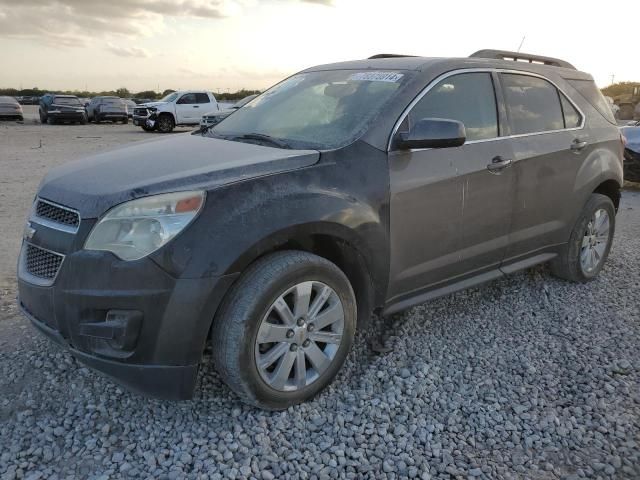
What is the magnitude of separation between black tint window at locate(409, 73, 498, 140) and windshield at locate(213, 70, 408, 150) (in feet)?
0.72

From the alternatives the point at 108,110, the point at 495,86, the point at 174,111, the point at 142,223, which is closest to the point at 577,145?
the point at 495,86

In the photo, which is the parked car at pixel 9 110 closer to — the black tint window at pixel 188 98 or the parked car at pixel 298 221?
the black tint window at pixel 188 98

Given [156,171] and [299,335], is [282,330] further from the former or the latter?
[156,171]

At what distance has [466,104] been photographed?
3.82 metres

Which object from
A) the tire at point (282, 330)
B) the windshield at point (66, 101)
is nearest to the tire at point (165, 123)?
the windshield at point (66, 101)

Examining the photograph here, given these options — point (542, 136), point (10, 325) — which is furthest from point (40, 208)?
point (542, 136)

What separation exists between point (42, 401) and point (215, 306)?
47.2 inches

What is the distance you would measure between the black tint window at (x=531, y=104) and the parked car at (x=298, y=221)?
17 millimetres

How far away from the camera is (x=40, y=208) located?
3.04m

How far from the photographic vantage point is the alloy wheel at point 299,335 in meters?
2.86

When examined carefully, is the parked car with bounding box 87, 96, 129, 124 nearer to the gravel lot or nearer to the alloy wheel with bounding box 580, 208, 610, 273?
the gravel lot

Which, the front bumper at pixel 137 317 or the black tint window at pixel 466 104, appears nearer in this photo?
the front bumper at pixel 137 317

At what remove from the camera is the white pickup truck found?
23984 mm

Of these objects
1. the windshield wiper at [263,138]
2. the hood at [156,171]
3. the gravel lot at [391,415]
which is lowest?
the gravel lot at [391,415]
